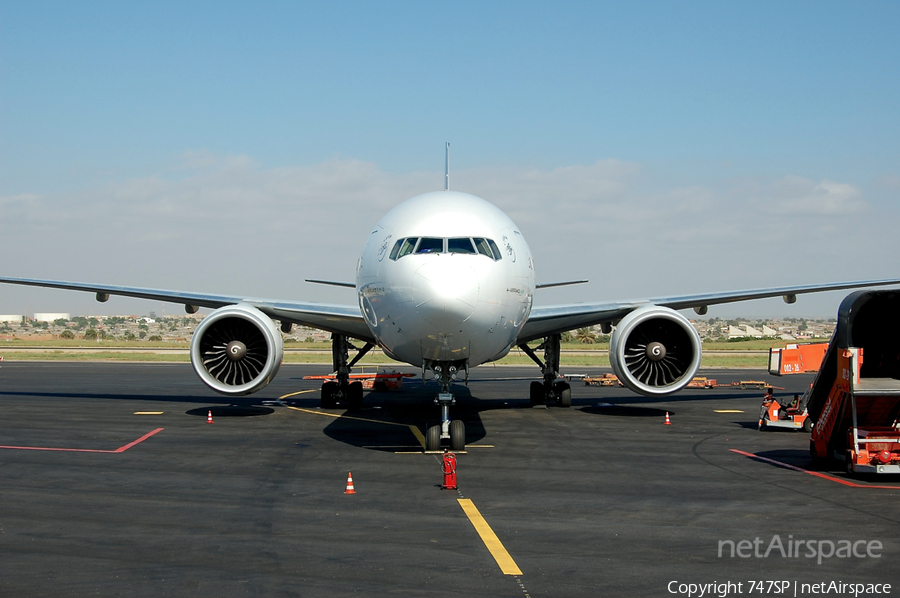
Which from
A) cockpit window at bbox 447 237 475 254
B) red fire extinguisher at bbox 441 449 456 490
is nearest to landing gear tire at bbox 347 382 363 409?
cockpit window at bbox 447 237 475 254

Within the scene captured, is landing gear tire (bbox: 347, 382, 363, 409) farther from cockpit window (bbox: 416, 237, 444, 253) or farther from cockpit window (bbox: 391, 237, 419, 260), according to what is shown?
cockpit window (bbox: 416, 237, 444, 253)

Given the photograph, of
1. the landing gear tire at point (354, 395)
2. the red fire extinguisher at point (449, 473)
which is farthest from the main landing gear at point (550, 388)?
the red fire extinguisher at point (449, 473)

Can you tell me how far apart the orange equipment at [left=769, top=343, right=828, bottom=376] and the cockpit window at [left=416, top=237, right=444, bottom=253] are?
9.38 m

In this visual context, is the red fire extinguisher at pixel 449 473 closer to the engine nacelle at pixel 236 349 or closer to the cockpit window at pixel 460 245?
the cockpit window at pixel 460 245

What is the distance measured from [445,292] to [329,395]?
10543 millimetres

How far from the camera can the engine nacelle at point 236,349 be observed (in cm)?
1764

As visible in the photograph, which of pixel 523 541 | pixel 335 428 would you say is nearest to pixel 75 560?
pixel 523 541

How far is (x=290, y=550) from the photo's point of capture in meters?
7.46

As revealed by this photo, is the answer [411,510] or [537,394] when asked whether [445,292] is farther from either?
[537,394]

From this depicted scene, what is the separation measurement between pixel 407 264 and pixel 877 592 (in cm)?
778

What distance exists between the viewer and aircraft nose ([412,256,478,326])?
11656 mm

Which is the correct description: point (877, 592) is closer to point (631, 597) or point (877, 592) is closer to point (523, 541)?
point (631, 597)

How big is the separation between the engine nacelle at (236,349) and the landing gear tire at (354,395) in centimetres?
292

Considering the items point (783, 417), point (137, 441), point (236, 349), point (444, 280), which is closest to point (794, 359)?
point (783, 417)
